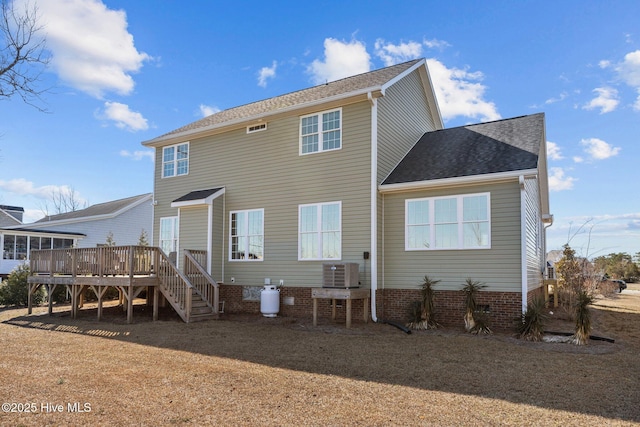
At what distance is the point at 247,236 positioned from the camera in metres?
14.5

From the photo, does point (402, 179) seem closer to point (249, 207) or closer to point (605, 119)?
point (249, 207)

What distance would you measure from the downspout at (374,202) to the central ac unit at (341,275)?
0.46 m

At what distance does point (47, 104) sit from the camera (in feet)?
31.0

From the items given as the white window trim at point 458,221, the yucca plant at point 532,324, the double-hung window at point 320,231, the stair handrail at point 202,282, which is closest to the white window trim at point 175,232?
the stair handrail at point 202,282

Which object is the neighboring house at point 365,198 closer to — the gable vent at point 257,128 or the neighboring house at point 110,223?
the gable vent at point 257,128

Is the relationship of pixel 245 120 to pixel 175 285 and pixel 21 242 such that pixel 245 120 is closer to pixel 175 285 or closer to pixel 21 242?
A: pixel 175 285

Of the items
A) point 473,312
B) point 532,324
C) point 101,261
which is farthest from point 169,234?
point 532,324

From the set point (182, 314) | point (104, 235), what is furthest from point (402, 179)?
point (104, 235)

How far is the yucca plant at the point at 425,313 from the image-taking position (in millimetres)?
10883

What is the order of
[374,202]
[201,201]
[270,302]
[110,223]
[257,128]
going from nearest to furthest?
1. [374,202]
2. [270,302]
3. [201,201]
4. [257,128]
5. [110,223]

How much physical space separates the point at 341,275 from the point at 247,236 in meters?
4.21

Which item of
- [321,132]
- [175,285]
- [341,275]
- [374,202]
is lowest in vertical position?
[175,285]

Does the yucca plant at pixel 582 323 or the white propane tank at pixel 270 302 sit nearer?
the yucca plant at pixel 582 323

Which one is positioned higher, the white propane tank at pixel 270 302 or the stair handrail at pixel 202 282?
the stair handrail at pixel 202 282
